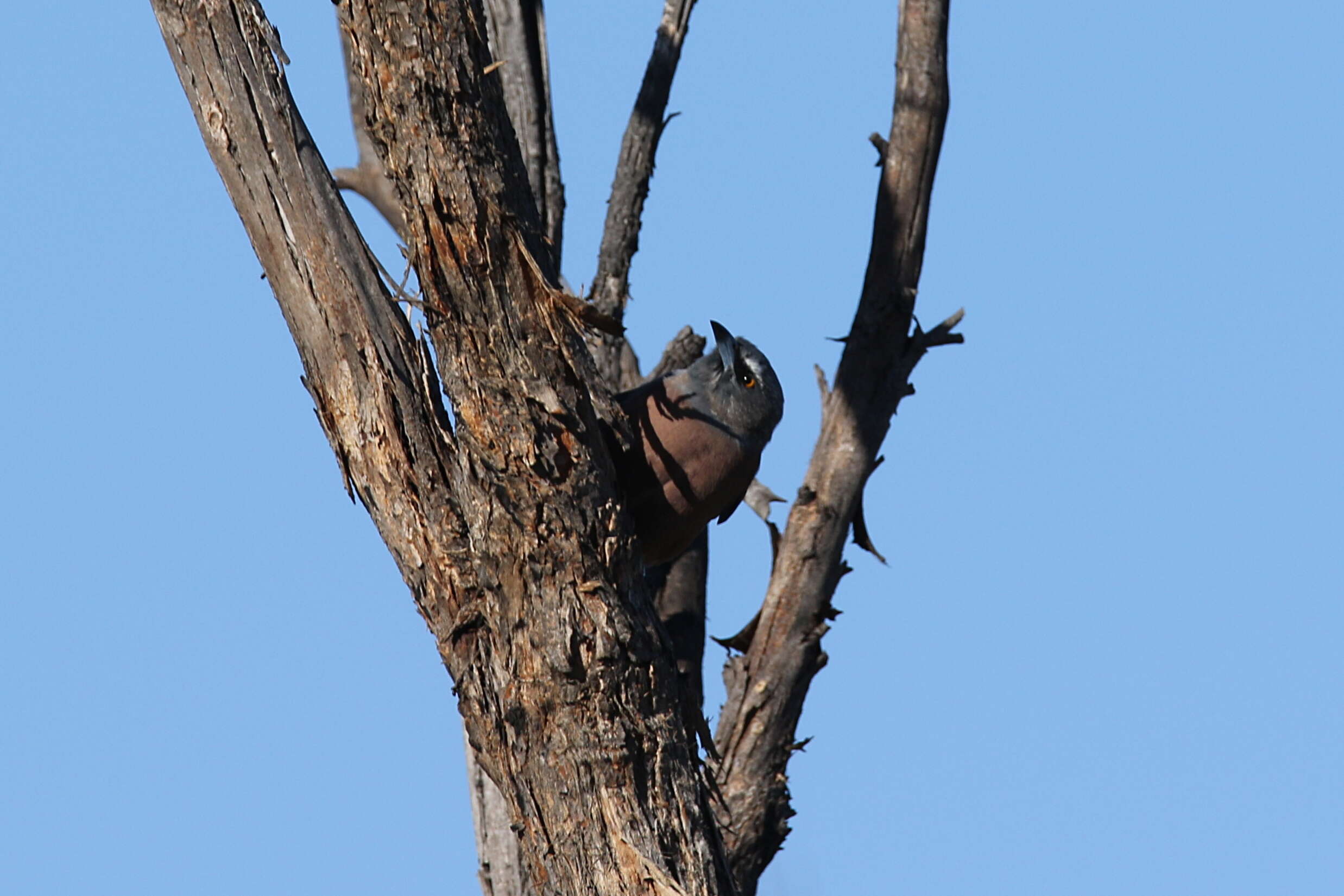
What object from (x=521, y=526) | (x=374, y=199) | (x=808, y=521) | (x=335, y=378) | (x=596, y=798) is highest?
(x=374, y=199)

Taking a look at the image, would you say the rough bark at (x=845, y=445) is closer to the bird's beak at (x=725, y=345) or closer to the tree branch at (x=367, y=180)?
the bird's beak at (x=725, y=345)

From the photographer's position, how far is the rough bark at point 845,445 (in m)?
5.34

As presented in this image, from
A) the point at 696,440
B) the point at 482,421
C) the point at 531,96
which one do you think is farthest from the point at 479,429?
the point at 531,96

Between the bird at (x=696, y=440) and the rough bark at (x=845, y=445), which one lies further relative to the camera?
the rough bark at (x=845, y=445)

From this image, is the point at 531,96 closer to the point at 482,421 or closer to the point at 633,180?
the point at 633,180

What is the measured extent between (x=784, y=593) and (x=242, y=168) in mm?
2803

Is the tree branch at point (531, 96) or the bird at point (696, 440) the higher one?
the tree branch at point (531, 96)

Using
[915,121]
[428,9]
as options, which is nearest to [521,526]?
[428,9]

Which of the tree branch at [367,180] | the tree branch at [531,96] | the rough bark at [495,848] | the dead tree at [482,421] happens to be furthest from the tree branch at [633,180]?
the dead tree at [482,421]

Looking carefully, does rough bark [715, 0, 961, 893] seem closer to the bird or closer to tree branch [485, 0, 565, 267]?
the bird

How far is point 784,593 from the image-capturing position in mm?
5512

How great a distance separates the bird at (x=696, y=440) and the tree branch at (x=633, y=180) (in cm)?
125

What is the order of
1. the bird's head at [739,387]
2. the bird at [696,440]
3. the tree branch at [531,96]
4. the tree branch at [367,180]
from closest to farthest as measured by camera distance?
the bird at [696,440] → the bird's head at [739,387] → the tree branch at [531,96] → the tree branch at [367,180]

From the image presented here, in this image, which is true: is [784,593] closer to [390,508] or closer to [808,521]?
[808,521]
